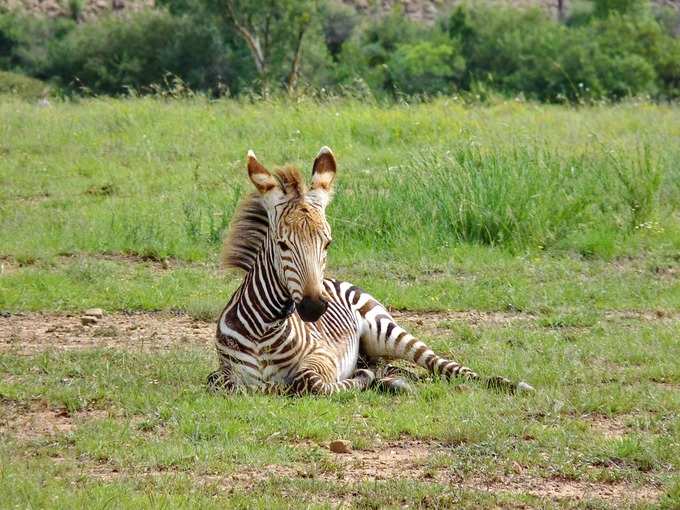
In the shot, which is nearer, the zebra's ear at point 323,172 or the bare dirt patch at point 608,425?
the bare dirt patch at point 608,425

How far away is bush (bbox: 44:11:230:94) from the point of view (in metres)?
38.6

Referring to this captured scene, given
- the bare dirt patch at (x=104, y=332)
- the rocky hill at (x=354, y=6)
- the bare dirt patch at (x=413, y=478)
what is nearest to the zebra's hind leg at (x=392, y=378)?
the bare dirt patch at (x=413, y=478)

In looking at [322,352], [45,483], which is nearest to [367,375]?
[322,352]

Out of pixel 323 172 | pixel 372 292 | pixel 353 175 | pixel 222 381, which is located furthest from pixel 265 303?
pixel 353 175

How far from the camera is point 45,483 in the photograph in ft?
17.9

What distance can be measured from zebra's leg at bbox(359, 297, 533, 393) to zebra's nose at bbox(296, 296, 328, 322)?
135cm

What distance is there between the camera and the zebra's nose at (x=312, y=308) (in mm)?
6578

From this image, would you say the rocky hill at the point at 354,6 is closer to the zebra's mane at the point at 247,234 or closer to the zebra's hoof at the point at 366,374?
the zebra's mane at the point at 247,234

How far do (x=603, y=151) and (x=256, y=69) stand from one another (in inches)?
1074

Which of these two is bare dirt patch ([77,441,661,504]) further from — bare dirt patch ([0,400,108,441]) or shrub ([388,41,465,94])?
shrub ([388,41,465,94])

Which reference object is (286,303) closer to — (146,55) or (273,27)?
(273,27)

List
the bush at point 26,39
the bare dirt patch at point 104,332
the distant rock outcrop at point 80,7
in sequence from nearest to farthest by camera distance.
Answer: the bare dirt patch at point 104,332, the bush at point 26,39, the distant rock outcrop at point 80,7

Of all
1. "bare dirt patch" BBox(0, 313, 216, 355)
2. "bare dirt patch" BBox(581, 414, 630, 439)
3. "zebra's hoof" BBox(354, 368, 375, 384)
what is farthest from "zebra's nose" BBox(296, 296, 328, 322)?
"bare dirt patch" BBox(0, 313, 216, 355)

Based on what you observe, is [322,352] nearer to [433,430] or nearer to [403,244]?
[433,430]
